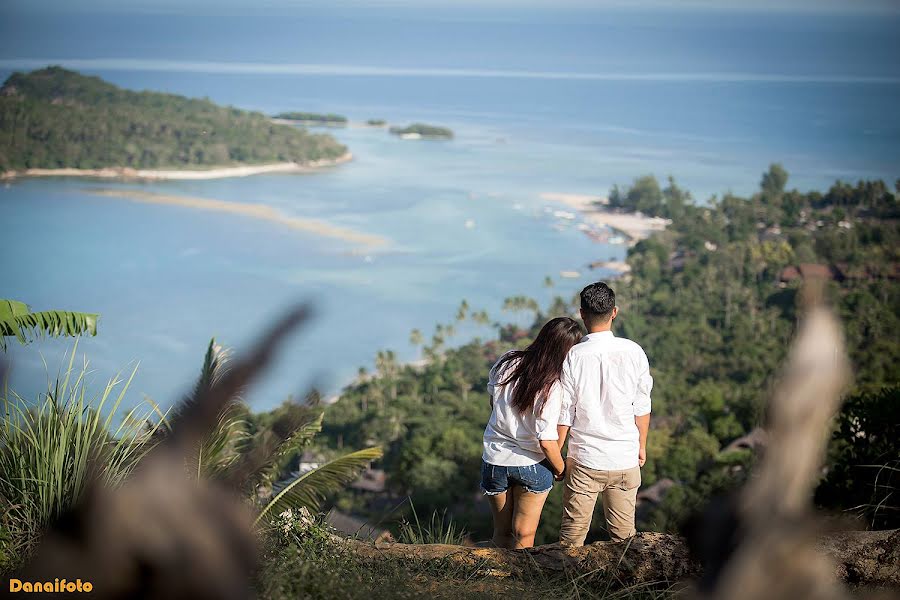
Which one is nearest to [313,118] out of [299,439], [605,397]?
[299,439]

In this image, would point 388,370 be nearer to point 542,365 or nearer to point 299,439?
point 299,439

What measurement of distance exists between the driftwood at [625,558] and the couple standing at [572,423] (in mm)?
184

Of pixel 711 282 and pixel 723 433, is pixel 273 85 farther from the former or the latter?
pixel 723 433

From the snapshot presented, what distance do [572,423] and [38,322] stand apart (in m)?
2.62

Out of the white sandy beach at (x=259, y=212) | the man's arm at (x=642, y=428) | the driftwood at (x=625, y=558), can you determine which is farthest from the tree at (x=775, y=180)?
the driftwood at (x=625, y=558)

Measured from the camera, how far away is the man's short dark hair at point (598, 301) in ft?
8.59

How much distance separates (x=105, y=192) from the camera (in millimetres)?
68312

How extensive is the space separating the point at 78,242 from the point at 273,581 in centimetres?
6245

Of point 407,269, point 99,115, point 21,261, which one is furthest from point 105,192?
point 407,269

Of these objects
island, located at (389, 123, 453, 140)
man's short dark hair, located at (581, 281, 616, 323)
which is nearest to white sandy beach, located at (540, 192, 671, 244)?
island, located at (389, 123, 453, 140)

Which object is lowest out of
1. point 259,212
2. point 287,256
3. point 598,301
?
point 287,256

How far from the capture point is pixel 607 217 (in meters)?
63.4

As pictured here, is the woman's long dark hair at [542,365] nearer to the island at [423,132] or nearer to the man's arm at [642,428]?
the man's arm at [642,428]

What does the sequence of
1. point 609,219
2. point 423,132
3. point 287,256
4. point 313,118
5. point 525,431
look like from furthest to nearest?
point 313,118 → point 423,132 → point 609,219 → point 287,256 → point 525,431
